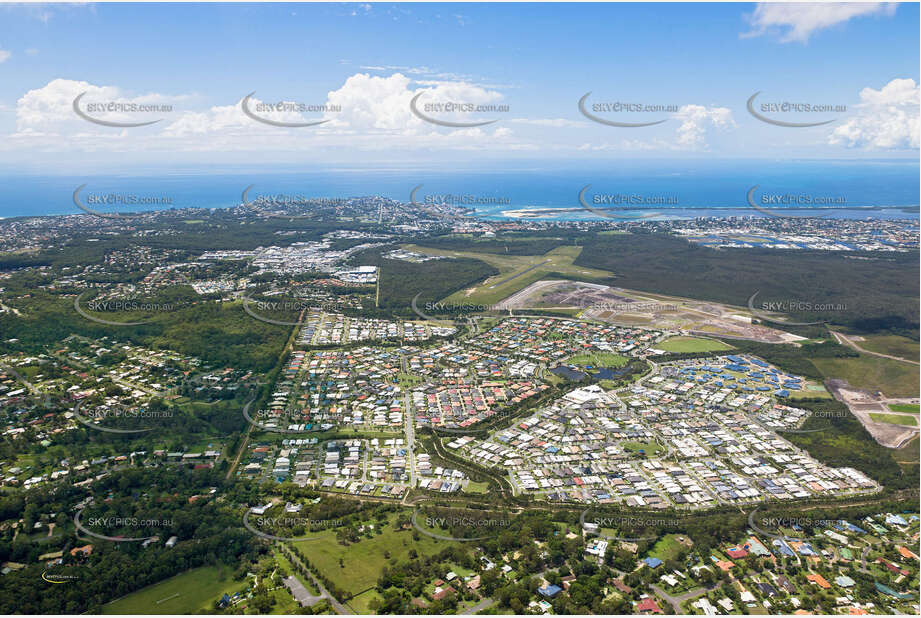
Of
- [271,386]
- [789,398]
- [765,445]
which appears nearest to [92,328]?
[271,386]

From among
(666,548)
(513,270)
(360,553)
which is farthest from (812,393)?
(513,270)

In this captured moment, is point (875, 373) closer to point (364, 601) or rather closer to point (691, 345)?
point (691, 345)

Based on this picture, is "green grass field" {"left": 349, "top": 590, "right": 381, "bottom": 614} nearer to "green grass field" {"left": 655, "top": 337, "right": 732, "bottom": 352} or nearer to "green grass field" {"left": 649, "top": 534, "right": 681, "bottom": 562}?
"green grass field" {"left": 649, "top": 534, "right": 681, "bottom": 562}

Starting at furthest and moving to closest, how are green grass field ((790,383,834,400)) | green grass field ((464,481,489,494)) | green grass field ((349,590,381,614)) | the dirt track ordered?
green grass field ((790,383,834,400)), the dirt track, green grass field ((464,481,489,494)), green grass field ((349,590,381,614))

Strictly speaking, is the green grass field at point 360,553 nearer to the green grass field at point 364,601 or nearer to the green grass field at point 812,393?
the green grass field at point 364,601

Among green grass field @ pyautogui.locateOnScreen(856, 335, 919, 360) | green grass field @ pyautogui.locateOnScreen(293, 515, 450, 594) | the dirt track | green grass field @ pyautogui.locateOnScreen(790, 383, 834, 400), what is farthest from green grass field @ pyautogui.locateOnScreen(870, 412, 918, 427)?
green grass field @ pyautogui.locateOnScreen(293, 515, 450, 594)

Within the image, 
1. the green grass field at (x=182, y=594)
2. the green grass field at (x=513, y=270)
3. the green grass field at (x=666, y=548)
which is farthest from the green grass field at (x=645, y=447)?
the green grass field at (x=513, y=270)
